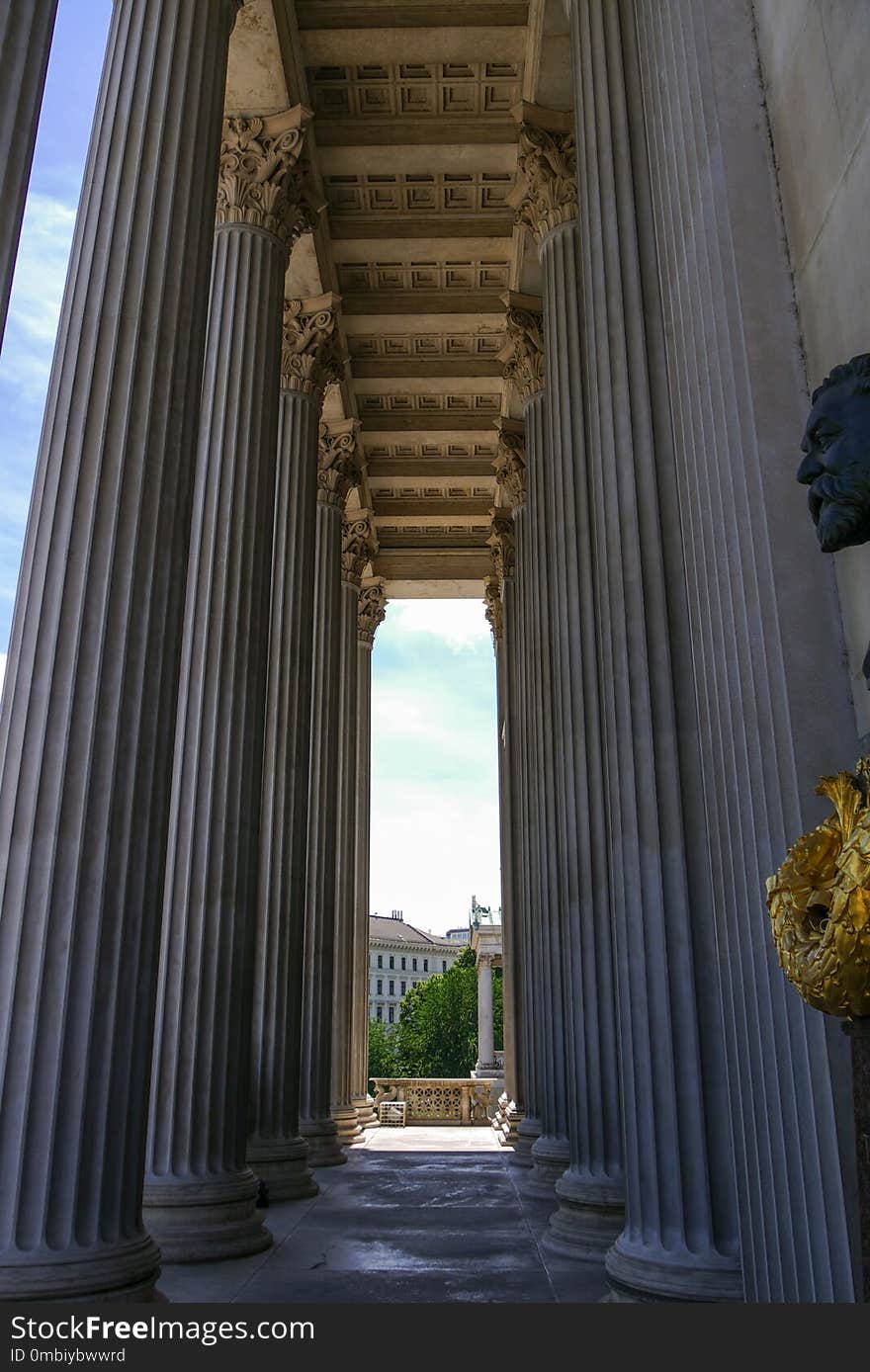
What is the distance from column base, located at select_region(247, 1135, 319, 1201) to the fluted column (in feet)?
33.7

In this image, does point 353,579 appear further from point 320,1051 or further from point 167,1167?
point 167,1167

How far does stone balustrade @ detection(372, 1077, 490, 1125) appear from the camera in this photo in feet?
143

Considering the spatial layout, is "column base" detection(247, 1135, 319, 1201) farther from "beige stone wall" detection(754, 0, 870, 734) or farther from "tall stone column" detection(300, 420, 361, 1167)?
"beige stone wall" detection(754, 0, 870, 734)

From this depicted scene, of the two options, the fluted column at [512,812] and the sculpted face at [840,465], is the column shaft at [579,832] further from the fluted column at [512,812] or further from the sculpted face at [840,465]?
the fluted column at [512,812]

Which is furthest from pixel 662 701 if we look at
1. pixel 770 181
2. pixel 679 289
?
pixel 770 181

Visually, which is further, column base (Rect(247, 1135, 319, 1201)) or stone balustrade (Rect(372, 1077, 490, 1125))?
stone balustrade (Rect(372, 1077, 490, 1125))

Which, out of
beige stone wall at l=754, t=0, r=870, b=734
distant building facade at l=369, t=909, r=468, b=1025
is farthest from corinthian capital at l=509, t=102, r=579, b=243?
distant building facade at l=369, t=909, r=468, b=1025

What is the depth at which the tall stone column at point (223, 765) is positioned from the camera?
13.2 metres

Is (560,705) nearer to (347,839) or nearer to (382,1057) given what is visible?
(347,839)

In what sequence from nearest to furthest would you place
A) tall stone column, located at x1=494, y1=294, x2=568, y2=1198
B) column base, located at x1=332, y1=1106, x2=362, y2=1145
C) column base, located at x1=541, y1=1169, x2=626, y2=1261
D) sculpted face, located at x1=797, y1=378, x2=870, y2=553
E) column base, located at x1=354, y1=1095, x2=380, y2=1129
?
sculpted face, located at x1=797, y1=378, x2=870, y2=553 < column base, located at x1=541, y1=1169, x2=626, y2=1261 < tall stone column, located at x1=494, y1=294, x2=568, y2=1198 < column base, located at x1=332, y1=1106, x2=362, y2=1145 < column base, located at x1=354, y1=1095, x2=380, y2=1129

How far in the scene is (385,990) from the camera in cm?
16288

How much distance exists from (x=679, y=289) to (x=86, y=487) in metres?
5.60

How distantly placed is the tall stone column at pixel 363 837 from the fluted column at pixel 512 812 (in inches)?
178

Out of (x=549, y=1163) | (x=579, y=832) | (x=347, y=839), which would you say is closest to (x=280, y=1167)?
(x=549, y=1163)
